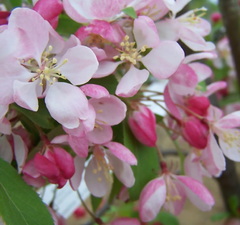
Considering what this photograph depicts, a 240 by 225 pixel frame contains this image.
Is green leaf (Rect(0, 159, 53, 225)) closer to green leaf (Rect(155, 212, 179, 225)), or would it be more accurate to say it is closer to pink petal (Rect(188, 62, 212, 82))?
pink petal (Rect(188, 62, 212, 82))

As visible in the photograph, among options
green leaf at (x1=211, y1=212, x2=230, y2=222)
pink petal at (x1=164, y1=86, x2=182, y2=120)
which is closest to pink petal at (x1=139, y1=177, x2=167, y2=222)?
pink petal at (x1=164, y1=86, x2=182, y2=120)

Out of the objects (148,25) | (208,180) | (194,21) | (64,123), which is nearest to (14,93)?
(64,123)

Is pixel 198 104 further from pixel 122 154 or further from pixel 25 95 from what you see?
pixel 25 95

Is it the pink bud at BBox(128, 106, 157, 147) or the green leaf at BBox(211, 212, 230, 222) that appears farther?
the green leaf at BBox(211, 212, 230, 222)

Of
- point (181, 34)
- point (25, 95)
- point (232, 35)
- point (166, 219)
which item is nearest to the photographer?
point (25, 95)

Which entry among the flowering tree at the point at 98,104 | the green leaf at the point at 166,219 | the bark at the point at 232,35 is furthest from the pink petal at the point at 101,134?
the green leaf at the point at 166,219

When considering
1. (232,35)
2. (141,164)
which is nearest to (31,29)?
(141,164)
